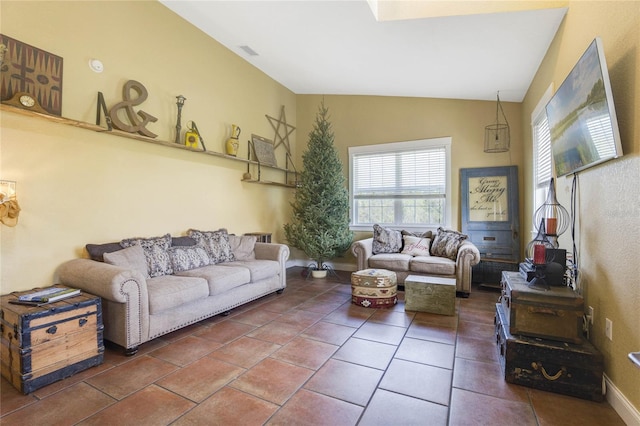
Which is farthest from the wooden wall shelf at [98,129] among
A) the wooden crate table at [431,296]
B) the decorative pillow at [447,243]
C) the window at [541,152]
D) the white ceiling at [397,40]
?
the window at [541,152]

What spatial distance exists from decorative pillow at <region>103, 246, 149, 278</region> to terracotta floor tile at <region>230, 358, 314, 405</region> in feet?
4.96

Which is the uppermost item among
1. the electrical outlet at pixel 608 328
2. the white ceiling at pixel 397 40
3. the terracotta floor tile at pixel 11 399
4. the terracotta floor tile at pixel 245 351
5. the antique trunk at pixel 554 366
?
the white ceiling at pixel 397 40

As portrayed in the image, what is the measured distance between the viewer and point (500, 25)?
113 inches

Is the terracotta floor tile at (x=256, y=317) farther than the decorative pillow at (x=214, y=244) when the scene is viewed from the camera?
No

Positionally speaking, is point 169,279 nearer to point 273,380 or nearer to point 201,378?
point 201,378

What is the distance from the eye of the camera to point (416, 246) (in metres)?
4.87

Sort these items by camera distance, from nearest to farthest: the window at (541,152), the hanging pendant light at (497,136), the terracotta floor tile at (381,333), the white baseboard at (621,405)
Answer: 1. the white baseboard at (621,405)
2. the terracotta floor tile at (381,333)
3. the window at (541,152)
4. the hanging pendant light at (497,136)

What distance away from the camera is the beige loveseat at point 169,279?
2.47 m

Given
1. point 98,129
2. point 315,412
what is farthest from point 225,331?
point 98,129

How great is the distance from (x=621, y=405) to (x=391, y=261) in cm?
289

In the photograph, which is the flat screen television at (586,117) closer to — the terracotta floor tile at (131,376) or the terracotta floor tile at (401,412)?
the terracotta floor tile at (401,412)

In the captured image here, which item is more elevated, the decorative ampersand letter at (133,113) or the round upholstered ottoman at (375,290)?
the decorative ampersand letter at (133,113)

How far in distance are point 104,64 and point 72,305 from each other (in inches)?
93.5

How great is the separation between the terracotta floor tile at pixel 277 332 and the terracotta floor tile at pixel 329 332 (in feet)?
0.38
